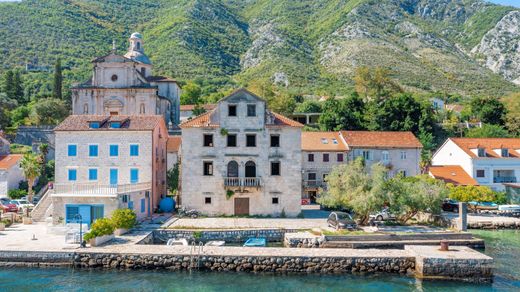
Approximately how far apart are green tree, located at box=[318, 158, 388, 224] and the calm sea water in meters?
9.44

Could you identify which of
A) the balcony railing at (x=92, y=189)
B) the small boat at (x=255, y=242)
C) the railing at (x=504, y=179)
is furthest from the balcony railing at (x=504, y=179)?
the balcony railing at (x=92, y=189)

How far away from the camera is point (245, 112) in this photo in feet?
146

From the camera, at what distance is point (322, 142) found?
198 ft

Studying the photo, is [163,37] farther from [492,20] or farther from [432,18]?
[492,20]

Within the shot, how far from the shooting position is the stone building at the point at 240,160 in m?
44.4

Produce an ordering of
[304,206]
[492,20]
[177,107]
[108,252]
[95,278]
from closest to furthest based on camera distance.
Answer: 1. [95,278]
2. [108,252]
3. [304,206]
4. [177,107]
5. [492,20]

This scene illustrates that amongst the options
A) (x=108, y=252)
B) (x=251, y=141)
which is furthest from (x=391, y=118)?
(x=108, y=252)

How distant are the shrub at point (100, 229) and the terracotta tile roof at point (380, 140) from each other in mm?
33621

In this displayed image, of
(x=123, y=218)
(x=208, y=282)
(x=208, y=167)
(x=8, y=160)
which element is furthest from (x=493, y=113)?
(x=8, y=160)

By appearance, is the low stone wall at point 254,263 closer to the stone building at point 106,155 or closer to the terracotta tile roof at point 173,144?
the stone building at point 106,155

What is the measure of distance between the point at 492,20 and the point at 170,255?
586ft

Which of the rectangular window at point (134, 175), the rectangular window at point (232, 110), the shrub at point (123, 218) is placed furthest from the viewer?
the rectangular window at point (232, 110)

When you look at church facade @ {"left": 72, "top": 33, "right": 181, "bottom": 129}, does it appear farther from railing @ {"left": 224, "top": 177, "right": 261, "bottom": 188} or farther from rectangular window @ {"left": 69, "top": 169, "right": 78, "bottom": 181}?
railing @ {"left": 224, "top": 177, "right": 261, "bottom": 188}

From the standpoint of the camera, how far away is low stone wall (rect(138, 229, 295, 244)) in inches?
1436
